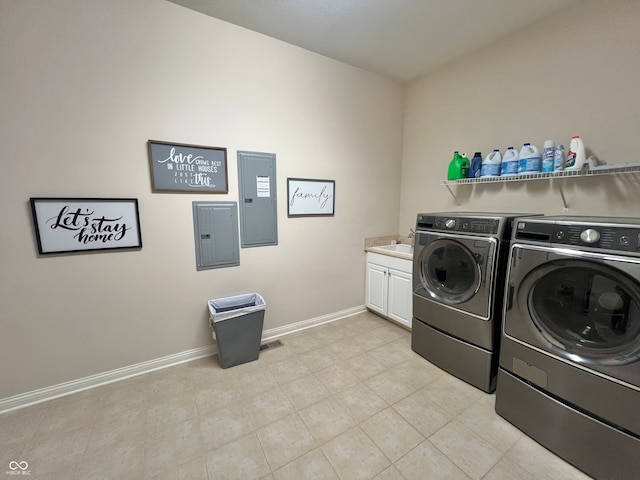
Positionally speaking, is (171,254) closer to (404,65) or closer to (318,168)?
(318,168)

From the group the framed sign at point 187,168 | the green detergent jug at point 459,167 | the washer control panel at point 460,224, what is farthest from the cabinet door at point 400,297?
the framed sign at point 187,168

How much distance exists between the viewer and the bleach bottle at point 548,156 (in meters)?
1.84

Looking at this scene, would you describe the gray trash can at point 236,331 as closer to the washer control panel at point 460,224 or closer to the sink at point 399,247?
the washer control panel at point 460,224

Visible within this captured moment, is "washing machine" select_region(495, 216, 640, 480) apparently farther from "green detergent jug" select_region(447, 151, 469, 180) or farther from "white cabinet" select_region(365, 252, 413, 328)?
"green detergent jug" select_region(447, 151, 469, 180)

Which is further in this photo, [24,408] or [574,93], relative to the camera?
[574,93]

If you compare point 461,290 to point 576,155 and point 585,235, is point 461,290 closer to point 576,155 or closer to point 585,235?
point 585,235

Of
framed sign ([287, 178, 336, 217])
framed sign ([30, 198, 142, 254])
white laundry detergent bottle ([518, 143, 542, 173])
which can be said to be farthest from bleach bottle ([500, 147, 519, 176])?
framed sign ([30, 198, 142, 254])

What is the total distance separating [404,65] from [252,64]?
1529 mm

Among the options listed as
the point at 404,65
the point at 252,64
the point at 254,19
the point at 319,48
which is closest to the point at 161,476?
the point at 252,64

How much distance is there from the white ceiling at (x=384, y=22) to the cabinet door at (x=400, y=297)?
6.76ft

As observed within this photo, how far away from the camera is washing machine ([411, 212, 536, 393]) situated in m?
1.63

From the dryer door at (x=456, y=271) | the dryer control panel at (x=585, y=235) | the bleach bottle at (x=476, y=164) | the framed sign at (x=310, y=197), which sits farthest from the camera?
the framed sign at (x=310, y=197)

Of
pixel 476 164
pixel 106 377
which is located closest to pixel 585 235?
pixel 476 164

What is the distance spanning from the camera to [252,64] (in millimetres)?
2102
